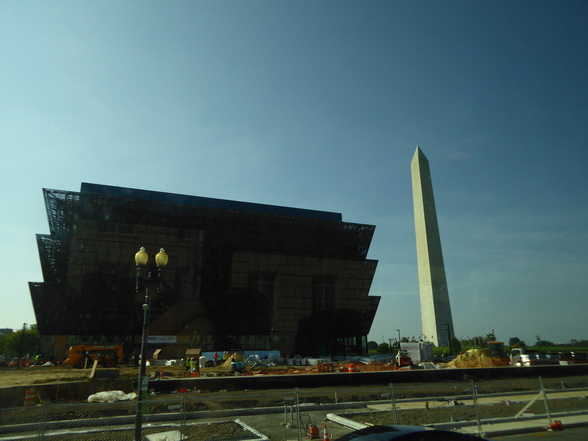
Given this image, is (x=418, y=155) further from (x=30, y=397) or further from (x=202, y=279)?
(x=30, y=397)

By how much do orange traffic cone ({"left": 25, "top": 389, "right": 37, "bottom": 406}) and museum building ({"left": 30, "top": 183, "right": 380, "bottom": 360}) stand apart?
142ft

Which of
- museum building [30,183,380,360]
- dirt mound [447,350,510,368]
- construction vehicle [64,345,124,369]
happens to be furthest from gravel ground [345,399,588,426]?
museum building [30,183,380,360]

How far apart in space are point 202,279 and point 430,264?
44563 mm

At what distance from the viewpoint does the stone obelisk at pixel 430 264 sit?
72812 millimetres

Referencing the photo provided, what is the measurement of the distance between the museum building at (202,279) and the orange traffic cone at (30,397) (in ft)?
142

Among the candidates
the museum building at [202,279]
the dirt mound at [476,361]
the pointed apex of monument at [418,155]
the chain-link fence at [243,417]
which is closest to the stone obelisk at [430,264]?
the pointed apex of monument at [418,155]

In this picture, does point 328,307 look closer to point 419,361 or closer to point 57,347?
point 419,361

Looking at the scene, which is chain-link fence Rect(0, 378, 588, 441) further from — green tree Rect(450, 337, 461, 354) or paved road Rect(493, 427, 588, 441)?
green tree Rect(450, 337, 461, 354)

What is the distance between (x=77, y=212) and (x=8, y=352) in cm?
7458

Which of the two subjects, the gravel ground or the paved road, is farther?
the gravel ground

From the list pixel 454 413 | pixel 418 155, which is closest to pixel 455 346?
pixel 418 155

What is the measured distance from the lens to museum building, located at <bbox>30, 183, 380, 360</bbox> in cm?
7006

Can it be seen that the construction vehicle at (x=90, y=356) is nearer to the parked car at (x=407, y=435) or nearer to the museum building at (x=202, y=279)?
the museum building at (x=202, y=279)

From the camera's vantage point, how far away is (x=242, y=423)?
14.7 metres
